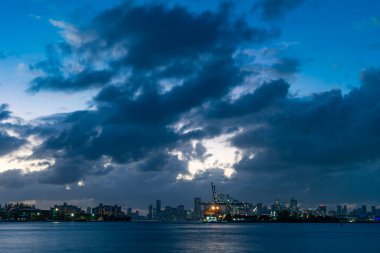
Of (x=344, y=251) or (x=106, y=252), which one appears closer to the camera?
(x=106, y=252)

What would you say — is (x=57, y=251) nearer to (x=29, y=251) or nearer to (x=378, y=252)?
(x=29, y=251)

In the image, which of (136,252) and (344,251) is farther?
(344,251)

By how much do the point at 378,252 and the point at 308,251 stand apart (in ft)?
55.4

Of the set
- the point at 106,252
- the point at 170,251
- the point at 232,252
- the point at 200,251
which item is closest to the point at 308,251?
the point at 232,252

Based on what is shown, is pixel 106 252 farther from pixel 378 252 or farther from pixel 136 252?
pixel 378 252

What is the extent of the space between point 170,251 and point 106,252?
1550cm

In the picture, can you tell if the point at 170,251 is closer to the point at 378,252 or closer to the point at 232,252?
the point at 232,252

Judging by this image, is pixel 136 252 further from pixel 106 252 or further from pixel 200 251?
pixel 200 251

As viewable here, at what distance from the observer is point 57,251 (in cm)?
11212

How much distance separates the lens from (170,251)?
367 ft

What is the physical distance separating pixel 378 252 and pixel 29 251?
283 feet

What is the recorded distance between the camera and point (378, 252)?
11225 cm

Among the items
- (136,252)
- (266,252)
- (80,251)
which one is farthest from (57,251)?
(266,252)

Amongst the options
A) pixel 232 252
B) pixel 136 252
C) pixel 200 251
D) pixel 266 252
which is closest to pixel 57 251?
pixel 136 252
